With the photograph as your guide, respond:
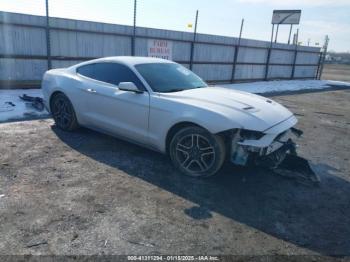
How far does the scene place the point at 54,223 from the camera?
3135mm

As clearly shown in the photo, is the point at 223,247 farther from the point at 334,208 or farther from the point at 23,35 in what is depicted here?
the point at 23,35

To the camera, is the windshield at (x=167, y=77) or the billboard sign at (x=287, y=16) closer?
the windshield at (x=167, y=77)

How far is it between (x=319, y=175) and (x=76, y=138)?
423 cm

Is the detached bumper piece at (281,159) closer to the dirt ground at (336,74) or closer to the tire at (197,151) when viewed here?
the tire at (197,151)

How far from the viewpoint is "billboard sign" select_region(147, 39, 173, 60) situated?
12.5 m

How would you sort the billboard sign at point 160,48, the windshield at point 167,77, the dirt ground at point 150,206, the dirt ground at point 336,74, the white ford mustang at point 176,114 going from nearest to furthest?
the dirt ground at point 150,206, the white ford mustang at point 176,114, the windshield at point 167,77, the billboard sign at point 160,48, the dirt ground at point 336,74

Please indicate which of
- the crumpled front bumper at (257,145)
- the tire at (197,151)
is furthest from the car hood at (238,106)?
the tire at (197,151)

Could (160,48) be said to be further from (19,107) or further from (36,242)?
(36,242)

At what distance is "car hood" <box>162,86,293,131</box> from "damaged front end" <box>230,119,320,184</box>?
0.45ft

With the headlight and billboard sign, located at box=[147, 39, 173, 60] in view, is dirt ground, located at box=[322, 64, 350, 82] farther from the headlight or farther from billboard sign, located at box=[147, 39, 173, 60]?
the headlight

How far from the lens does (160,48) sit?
12922 mm

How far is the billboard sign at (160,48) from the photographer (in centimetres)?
1249

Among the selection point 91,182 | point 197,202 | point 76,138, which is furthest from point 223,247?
point 76,138

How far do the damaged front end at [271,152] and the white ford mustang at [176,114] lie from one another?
1 cm
